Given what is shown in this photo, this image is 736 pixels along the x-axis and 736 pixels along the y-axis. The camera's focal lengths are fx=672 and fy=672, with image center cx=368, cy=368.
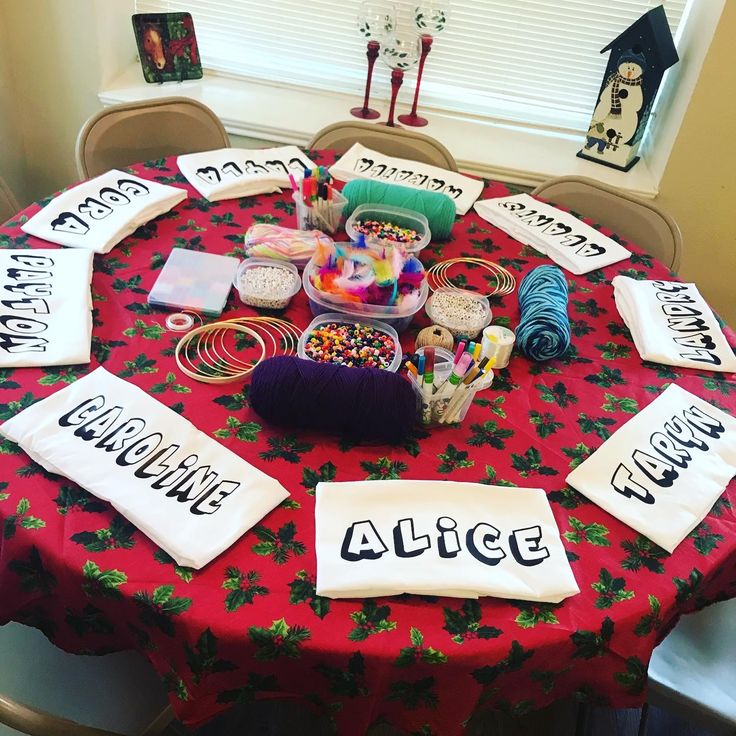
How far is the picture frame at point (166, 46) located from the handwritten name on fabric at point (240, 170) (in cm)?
85

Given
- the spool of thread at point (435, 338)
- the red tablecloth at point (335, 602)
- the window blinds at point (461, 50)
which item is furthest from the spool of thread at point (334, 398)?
the window blinds at point (461, 50)

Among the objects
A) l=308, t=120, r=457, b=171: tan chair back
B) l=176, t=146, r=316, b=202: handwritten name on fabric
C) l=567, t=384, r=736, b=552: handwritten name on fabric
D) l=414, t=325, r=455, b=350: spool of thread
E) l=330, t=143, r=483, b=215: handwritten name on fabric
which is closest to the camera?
l=567, t=384, r=736, b=552: handwritten name on fabric

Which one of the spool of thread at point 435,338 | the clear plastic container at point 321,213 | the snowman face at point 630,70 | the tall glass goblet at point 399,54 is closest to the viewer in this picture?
the spool of thread at point 435,338

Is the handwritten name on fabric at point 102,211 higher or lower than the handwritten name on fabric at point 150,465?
higher

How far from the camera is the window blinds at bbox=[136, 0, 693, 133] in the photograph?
7.53 ft

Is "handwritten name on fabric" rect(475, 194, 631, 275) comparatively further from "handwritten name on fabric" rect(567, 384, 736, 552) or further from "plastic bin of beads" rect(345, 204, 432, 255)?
"handwritten name on fabric" rect(567, 384, 736, 552)

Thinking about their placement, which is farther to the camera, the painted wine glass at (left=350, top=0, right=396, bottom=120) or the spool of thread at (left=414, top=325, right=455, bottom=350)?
the painted wine glass at (left=350, top=0, right=396, bottom=120)

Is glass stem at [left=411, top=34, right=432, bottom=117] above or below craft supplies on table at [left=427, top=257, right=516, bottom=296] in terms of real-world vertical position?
above

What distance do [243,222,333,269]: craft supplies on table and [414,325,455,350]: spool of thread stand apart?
0.29m

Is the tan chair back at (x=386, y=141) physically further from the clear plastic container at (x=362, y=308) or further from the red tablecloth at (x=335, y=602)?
the red tablecloth at (x=335, y=602)

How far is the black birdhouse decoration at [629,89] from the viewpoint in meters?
2.01

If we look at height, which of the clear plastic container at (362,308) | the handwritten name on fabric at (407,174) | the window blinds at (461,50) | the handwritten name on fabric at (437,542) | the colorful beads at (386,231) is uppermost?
the window blinds at (461,50)

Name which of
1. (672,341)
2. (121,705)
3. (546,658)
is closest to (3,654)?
(121,705)

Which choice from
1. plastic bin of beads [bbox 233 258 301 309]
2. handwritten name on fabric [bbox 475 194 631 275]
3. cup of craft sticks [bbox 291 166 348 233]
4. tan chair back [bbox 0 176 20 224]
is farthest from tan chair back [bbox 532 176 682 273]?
tan chair back [bbox 0 176 20 224]
